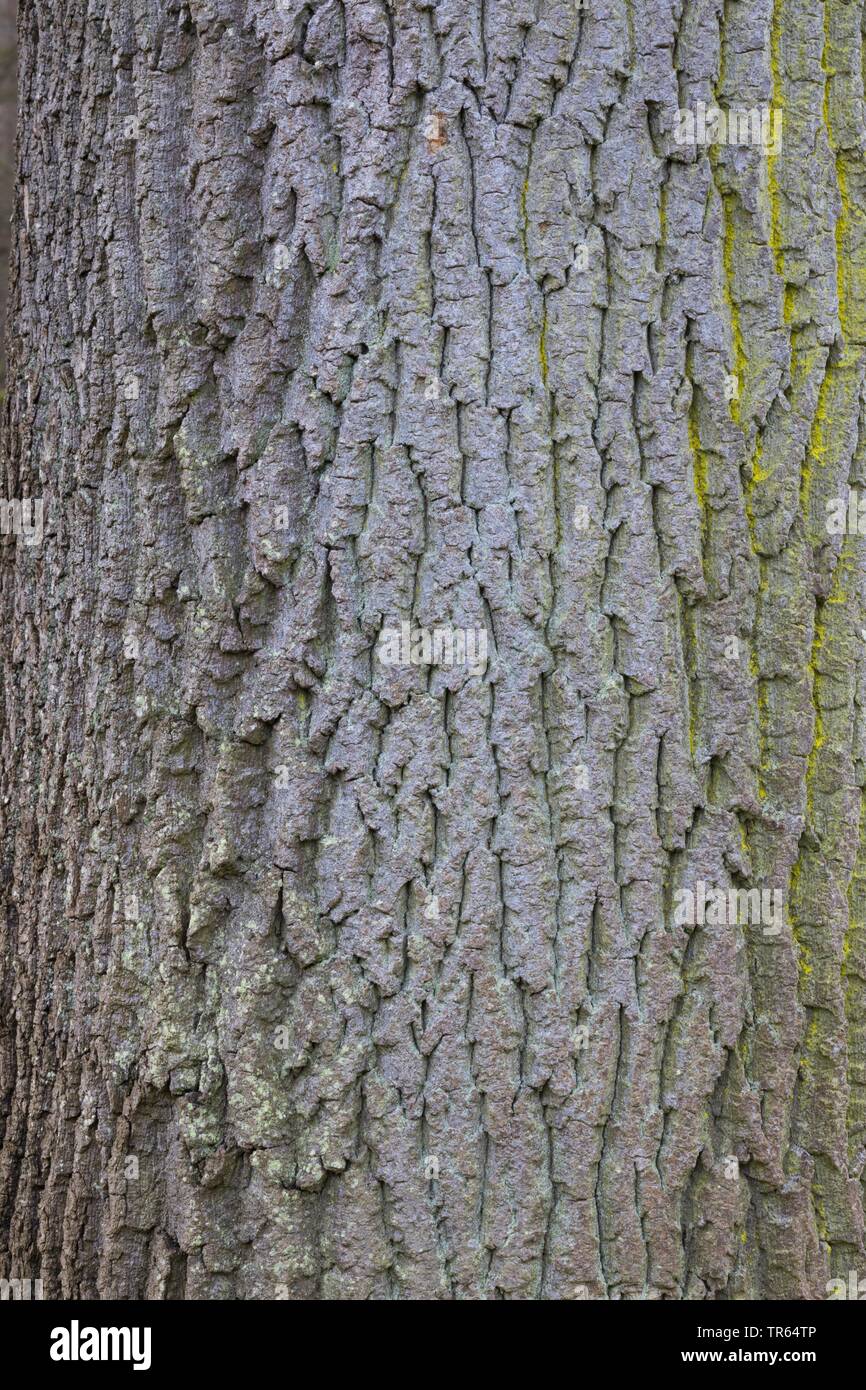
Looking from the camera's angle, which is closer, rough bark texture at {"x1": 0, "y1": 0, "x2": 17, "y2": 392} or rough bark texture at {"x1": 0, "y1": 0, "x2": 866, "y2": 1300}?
rough bark texture at {"x1": 0, "y1": 0, "x2": 866, "y2": 1300}

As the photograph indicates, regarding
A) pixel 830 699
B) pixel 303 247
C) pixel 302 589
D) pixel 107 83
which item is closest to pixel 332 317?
pixel 303 247

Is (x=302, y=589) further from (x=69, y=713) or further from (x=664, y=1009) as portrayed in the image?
(x=664, y=1009)

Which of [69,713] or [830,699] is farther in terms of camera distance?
[69,713]

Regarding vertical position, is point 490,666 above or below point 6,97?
below

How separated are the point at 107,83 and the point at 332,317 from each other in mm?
587

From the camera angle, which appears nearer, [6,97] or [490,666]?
[490,666]

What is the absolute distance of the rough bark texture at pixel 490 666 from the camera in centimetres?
150

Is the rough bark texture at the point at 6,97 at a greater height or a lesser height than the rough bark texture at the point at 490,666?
greater

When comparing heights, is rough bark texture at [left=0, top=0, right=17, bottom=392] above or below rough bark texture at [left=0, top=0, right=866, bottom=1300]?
above

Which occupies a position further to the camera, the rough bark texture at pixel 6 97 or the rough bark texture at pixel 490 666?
the rough bark texture at pixel 6 97

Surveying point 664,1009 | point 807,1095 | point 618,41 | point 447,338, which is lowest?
point 807,1095

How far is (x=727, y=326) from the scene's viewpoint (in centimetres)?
156

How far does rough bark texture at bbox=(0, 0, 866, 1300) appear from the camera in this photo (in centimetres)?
150

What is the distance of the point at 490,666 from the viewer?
1506 millimetres
